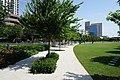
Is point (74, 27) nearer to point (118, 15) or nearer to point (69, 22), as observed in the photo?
point (69, 22)

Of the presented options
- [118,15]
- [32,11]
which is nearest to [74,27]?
[32,11]

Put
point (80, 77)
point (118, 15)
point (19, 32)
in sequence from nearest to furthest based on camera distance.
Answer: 1. point (80, 77)
2. point (118, 15)
3. point (19, 32)

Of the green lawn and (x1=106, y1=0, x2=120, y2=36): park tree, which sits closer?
the green lawn

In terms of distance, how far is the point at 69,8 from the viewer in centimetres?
1775

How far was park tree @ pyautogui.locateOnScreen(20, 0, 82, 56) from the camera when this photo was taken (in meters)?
17.3

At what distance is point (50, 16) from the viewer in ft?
56.7

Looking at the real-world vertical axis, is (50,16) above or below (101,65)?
above

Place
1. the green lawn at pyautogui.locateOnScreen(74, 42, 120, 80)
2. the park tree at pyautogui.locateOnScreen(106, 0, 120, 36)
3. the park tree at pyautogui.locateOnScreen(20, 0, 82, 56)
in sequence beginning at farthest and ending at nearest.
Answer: the park tree at pyautogui.locateOnScreen(106, 0, 120, 36) < the park tree at pyautogui.locateOnScreen(20, 0, 82, 56) < the green lawn at pyautogui.locateOnScreen(74, 42, 120, 80)

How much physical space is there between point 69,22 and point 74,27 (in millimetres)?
984

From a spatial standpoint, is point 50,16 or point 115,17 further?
point 115,17

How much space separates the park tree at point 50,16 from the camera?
17.3 metres

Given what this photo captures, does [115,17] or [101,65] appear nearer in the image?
[101,65]

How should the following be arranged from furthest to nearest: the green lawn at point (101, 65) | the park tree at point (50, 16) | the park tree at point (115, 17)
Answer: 1. the park tree at point (115, 17)
2. the park tree at point (50, 16)
3. the green lawn at point (101, 65)

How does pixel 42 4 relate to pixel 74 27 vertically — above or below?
above
